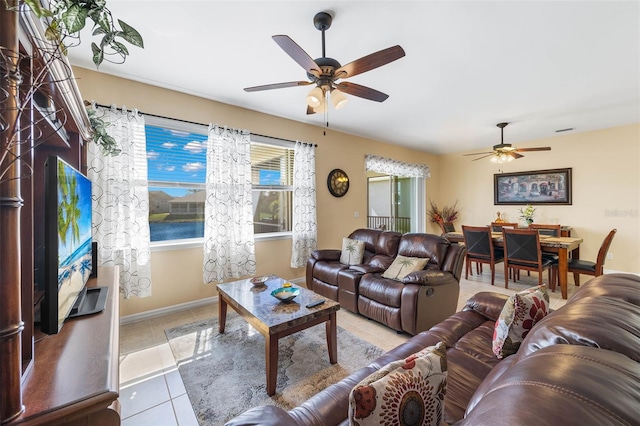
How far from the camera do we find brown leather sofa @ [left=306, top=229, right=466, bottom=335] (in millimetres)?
2420

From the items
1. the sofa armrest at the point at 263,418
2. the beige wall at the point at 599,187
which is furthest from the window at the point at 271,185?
the beige wall at the point at 599,187

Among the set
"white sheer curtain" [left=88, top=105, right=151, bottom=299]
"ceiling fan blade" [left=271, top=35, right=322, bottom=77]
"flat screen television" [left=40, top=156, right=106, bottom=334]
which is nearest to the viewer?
"flat screen television" [left=40, top=156, right=106, bottom=334]

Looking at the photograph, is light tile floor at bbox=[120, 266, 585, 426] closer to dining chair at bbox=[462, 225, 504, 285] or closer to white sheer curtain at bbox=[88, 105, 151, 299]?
white sheer curtain at bbox=[88, 105, 151, 299]

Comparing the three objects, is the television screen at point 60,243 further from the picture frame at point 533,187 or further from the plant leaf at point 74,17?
the picture frame at point 533,187

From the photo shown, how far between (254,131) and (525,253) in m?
4.34

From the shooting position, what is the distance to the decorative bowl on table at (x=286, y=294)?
6.84 feet

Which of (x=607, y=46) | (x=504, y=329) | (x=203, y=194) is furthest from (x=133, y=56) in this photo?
(x=607, y=46)

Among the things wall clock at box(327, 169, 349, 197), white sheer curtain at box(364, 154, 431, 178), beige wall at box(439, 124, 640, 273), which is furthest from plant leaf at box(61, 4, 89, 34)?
beige wall at box(439, 124, 640, 273)

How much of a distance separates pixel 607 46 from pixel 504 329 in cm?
271

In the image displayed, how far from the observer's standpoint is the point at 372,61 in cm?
179

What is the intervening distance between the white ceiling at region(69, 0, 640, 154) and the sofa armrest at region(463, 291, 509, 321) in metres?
2.12

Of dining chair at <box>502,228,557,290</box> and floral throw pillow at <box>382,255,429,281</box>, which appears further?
dining chair at <box>502,228,557,290</box>

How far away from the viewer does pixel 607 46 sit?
7.40 ft

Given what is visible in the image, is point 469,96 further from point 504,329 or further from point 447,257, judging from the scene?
point 504,329
